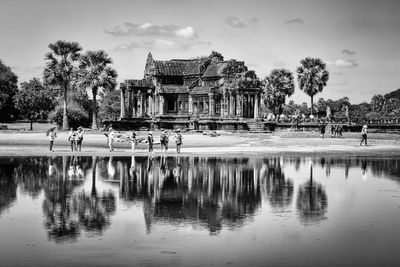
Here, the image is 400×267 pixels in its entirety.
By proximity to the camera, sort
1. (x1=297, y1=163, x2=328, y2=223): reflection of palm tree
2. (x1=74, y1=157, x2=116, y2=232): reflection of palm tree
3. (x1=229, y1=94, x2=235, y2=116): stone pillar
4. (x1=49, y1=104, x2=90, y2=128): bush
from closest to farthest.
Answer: (x1=74, y1=157, x2=116, y2=232): reflection of palm tree < (x1=297, y1=163, x2=328, y2=223): reflection of palm tree < (x1=229, y1=94, x2=235, y2=116): stone pillar < (x1=49, y1=104, x2=90, y2=128): bush

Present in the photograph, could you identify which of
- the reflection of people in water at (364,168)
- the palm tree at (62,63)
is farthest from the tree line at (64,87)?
the reflection of people in water at (364,168)

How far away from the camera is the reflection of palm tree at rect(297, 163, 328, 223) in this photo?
18.9 meters

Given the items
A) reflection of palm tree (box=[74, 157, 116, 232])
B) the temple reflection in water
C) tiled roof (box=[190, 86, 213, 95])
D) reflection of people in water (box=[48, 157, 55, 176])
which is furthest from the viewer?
tiled roof (box=[190, 86, 213, 95])

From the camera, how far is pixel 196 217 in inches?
722

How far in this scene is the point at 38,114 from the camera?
106062 millimetres

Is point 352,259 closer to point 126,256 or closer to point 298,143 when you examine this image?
point 126,256

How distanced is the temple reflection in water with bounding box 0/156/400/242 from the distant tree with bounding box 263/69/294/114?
254 ft

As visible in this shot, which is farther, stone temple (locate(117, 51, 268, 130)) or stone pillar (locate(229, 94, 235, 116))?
stone pillar (locate(229, 94, 235, 116))

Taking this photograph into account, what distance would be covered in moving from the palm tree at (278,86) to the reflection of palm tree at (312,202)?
8996cm

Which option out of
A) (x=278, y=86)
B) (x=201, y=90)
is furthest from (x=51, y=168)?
(x=278, y=86)

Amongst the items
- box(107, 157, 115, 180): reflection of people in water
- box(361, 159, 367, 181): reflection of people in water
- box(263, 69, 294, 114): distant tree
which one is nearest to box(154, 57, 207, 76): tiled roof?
box(263, 69, 294, 114): distant tree

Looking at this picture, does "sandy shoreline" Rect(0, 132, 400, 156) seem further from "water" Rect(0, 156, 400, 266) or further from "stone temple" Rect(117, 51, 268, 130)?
"water" Rect(0, 156, 400, 266)

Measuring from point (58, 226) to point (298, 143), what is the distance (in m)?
44.8

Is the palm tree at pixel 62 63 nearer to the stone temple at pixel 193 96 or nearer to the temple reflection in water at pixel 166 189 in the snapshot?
the stone temple at pixel 193 96
